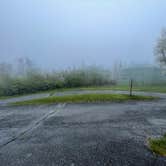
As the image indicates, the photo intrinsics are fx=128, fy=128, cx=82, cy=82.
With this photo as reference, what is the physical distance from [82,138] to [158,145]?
6.78 feet

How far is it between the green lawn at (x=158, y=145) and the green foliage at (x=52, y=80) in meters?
12.9

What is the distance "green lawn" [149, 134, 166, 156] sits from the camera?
3.12 m

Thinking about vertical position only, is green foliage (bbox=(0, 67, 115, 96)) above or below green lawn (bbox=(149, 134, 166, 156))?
above

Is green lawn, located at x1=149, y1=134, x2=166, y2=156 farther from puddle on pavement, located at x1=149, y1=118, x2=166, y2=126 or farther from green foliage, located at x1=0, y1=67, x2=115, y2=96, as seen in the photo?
green foliage, located at x1=0, y1=67, x2=115, y2=96

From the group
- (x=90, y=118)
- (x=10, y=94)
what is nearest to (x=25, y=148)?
(x=90, y=118)

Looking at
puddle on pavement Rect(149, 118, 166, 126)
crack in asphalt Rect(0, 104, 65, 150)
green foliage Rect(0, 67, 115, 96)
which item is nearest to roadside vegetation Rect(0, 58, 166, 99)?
green foliage Rect(0, 67, 115, 96)

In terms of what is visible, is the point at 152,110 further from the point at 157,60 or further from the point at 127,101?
the point at 157,60

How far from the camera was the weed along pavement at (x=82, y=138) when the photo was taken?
295cm

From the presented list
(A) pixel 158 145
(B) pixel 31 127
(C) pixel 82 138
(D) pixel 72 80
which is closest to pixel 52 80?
(D) pixel 72 80

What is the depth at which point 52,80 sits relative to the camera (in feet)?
→ 51.1

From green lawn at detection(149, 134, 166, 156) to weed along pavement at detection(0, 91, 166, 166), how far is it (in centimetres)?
14

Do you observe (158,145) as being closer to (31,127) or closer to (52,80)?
(31,127)

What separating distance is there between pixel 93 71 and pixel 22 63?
16040 millimetres

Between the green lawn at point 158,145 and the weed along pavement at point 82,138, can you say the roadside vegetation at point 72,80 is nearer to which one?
the weed along pavement at point 82,138
